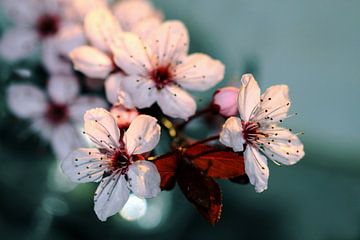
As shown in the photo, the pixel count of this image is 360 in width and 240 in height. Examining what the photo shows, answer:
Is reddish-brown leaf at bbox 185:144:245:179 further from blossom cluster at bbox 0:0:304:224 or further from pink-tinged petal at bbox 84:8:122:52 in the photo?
pink-tinged petal at bbox 84:8:122:52

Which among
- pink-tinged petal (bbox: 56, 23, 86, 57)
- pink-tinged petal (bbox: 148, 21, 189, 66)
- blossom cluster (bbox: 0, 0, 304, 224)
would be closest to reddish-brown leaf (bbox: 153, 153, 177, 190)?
blossom cluster (bbox: 0, 0, 304, 224)

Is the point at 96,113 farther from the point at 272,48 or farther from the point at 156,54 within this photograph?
the point at 272,48

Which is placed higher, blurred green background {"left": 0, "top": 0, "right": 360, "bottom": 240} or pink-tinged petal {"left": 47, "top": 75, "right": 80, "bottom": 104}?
pink-tinged petal {"left": 47, "top": 75, "right": 80, "bottom": 104}

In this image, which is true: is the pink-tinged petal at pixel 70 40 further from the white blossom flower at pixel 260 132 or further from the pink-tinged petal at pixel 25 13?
the white blossom flower at pixel 260 132

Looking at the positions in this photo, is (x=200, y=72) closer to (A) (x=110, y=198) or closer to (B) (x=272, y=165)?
(A) (x=110, y=198)

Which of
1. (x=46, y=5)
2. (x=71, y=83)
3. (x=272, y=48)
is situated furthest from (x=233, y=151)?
(x=272, y=48)

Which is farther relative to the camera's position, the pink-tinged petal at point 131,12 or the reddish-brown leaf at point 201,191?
the pink-tinged petal at point 131,12

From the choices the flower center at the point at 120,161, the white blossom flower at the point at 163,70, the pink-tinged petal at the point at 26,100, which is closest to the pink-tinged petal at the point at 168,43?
the white blossom flower at the point at 163,70
